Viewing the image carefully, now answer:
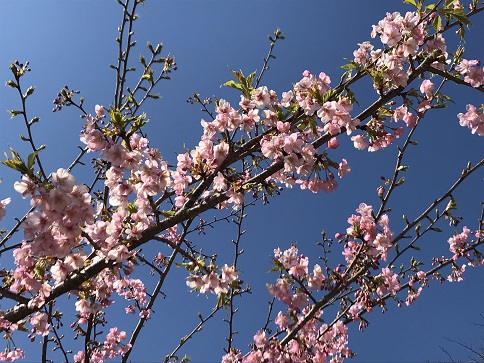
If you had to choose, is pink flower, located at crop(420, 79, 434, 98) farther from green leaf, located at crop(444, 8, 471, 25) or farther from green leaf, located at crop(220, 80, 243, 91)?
green leaf, located at crop(220, 80, 243, 91)

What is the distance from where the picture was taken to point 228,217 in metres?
4.75

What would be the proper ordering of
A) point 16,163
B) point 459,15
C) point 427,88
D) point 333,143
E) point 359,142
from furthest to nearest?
point 359,142, point 427,88, point 333,143, point 459,15, point 16,163

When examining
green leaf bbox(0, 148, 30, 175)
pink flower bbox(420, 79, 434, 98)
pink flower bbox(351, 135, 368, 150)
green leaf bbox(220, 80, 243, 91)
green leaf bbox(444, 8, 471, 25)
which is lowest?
green leaf bbox(0, 148, 30, 175)

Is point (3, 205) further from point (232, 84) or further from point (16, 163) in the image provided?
point (232, 84)

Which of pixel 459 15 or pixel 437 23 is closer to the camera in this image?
pixel 459 15

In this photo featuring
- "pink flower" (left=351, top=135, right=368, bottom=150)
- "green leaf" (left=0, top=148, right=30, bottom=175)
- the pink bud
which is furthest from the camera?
"pink flower" (left=351, top=135, right=368, bottom=150)

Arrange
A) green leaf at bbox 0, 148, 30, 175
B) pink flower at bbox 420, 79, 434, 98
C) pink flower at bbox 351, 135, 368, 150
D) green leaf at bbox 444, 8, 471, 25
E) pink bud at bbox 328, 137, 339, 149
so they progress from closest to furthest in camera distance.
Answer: green leaf at bbox 0, 148, 30, 175, green leaf at bbox 444, 8, 471, 25, pink bud at bbox 328, 137, 339, 149, pink flower at bbox 420, 79, 434, 98, pink flower at bbox 351, 135, 368, 150

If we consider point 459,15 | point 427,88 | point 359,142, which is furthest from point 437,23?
point 359,142

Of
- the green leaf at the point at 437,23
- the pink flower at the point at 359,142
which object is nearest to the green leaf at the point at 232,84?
the pink flower at the point at 359,142

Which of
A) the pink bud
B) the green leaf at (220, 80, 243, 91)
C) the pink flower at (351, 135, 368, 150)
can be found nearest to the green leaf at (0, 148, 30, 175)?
the green leaf at (220, 80, 243, 91)

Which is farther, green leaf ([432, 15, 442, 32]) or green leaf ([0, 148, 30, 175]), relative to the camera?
green leaf ([432, 15, 442, 32])

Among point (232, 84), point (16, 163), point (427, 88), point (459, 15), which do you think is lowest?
point (16, 163)

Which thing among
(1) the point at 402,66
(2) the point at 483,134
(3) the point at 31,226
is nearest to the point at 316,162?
(1) the point at 402,66

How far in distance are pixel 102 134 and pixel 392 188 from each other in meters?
2.78
